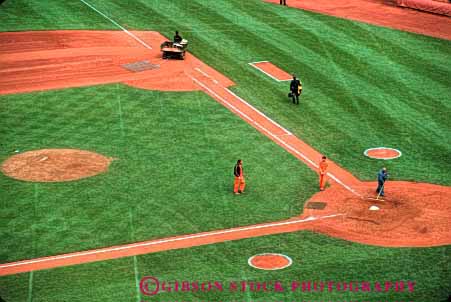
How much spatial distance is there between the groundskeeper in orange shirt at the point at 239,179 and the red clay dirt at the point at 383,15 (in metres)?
22.9

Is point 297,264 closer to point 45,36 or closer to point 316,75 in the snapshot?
point 316,75

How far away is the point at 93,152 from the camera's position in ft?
134

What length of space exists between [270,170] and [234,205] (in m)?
3.85

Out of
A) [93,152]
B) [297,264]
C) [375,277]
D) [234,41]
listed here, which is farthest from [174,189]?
[234,41]

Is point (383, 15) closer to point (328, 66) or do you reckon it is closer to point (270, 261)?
point (328, 66)

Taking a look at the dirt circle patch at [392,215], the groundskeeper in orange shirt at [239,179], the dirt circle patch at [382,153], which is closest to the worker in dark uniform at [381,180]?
the dirt circle patch at [392,215]

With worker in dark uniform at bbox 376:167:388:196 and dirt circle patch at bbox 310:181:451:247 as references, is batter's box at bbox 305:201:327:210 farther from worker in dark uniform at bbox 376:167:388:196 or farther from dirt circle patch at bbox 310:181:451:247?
worker in dark uniform at bbox 376:167:388:196

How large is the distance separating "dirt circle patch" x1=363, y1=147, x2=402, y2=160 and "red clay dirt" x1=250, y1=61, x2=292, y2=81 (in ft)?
30.1

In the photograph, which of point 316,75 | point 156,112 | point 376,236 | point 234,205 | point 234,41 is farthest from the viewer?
point 234,41

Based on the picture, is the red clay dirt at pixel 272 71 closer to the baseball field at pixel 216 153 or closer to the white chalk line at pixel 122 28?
the baseball field at pixel 216 153

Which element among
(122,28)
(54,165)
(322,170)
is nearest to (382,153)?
(322,170)

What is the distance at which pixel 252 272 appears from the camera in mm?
30281

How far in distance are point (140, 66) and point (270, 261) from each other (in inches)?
898

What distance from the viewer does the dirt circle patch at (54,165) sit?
3825 centimetres
